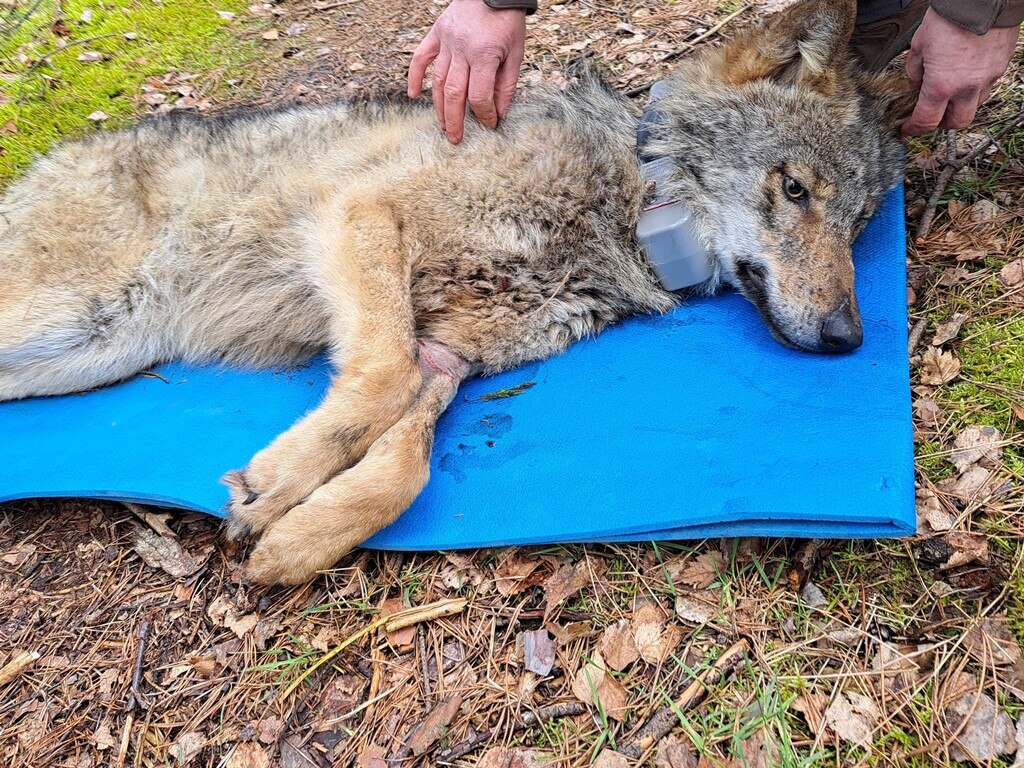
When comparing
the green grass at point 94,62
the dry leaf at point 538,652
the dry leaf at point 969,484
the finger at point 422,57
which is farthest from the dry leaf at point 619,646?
the green grass at point 94,62

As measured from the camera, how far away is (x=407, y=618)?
2.54 m

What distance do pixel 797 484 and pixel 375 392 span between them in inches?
67.9

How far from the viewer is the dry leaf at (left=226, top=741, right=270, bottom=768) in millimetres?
2244

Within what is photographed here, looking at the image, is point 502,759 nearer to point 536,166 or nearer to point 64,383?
point 536,166

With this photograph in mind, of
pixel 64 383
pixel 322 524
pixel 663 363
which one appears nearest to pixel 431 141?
pixel 663 363

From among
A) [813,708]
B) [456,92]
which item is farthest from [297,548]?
[456,92]

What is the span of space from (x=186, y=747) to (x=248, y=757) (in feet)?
0.79

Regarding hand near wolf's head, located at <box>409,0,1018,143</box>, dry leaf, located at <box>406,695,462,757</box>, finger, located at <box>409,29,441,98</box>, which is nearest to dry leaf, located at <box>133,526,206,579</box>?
dry leaf, located at <box>406,695,462,757</box>

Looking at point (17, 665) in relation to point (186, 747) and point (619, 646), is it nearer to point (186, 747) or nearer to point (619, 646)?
→ point (186, 747)

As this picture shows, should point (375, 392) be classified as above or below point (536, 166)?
below

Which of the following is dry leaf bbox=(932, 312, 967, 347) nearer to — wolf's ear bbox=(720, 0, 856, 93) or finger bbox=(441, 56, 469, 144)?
wolf's ear bbox=(720, 0, 856, 93)

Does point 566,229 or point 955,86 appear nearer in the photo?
point 955,86

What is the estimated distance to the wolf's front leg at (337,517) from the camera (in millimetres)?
2537

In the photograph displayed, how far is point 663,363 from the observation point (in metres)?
3.20
